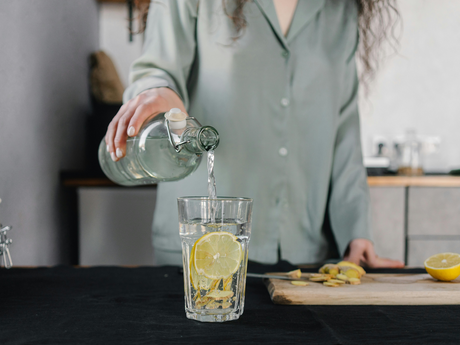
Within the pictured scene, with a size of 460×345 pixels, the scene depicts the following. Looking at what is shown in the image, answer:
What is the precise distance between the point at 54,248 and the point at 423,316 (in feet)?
4.64

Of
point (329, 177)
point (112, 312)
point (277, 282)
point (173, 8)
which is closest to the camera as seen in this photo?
point (112, 312)

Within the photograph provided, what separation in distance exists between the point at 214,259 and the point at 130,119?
33 cm

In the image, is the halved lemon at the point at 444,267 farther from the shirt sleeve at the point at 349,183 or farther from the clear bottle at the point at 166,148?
the clear bottle at the point at 166,148

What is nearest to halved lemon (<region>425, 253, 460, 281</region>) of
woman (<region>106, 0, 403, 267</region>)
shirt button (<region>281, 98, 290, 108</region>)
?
woman (<region>106, 0, 403, 267</region>)

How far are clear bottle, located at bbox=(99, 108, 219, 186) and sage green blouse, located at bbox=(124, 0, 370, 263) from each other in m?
0.27

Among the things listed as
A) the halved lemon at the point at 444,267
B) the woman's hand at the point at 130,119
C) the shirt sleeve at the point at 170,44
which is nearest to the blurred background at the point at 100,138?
the shirt sleeve at the point at 170,44

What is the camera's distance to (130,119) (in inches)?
29.7

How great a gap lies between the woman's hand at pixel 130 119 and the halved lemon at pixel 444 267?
1.95 feet

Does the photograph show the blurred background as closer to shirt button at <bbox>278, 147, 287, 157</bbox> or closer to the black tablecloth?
the black tablecloth

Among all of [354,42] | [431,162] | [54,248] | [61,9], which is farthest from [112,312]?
[431,162]

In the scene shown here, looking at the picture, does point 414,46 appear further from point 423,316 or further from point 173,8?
point 423,316

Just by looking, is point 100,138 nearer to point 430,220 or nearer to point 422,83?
point 430,220

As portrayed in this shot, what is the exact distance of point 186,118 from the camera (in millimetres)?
659

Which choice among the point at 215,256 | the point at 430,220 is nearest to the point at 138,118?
the point at 215,256
